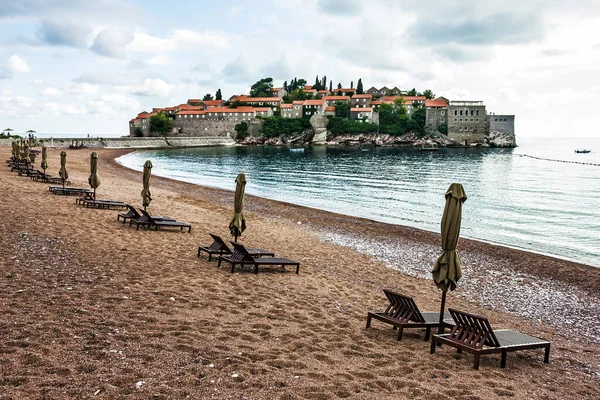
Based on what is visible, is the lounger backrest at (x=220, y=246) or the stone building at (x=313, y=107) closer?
the lounger backrest at (x=220, y=246)

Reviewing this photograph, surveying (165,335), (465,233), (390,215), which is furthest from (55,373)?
(390,215)

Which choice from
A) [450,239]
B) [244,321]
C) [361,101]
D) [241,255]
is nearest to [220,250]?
[241,255]

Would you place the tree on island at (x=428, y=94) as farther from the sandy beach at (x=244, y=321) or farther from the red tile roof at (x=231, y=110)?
the sandy beach at (x=244, y=321)

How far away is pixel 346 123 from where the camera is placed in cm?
14625

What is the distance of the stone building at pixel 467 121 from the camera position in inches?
5536

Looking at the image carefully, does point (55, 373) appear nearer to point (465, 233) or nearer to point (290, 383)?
point (290, 383)

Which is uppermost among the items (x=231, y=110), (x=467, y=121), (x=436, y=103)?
(x=436, y=103)

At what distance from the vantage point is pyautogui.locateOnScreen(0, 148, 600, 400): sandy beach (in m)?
5.85

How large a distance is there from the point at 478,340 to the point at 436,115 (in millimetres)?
144601

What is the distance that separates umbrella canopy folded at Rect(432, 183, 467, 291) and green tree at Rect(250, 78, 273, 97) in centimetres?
16738

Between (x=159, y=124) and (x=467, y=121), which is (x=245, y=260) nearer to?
(x=159, y=124)

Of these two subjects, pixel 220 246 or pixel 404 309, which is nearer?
pixel 404 309

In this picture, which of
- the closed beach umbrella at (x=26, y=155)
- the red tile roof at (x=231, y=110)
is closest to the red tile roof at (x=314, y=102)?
the red tile roof at (x=231, y=110)

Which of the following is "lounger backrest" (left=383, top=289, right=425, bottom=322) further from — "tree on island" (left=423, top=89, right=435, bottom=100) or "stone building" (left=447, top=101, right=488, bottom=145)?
"tree on island" (left=423, top=89, right=435, bottom=100)
